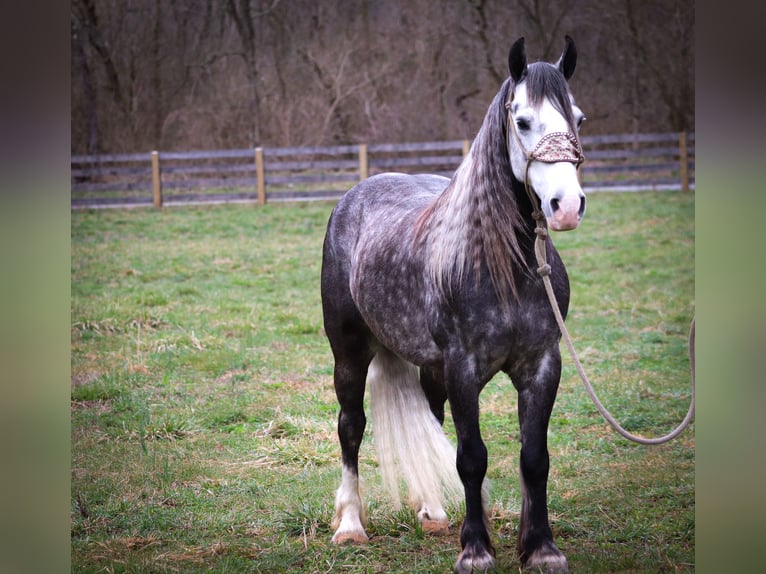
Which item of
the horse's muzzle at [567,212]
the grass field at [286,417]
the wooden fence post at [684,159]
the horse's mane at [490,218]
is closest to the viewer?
the horse's muzzle at [567,212]

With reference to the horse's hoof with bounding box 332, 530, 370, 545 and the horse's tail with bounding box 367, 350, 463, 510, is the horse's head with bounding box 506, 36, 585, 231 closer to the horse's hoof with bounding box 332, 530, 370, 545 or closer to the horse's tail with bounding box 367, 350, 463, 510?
the horse's tail with bounding box 367, 350, 463, 510

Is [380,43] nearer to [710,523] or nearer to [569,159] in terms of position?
[569,159]

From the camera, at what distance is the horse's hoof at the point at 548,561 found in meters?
2.27

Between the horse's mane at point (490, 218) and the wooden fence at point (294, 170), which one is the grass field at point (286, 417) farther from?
the horse's mane at point (490, 218)

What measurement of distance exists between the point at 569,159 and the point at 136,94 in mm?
3886

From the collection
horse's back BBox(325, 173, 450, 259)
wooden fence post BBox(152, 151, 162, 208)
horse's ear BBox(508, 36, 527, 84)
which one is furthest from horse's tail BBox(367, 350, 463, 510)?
wooden fence post BBox(152, 151, 162, 208)

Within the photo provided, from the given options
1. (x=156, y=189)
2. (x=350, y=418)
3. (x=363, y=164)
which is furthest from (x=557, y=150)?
(x=156, y=189)

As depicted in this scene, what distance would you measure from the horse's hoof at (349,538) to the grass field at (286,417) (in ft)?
0.15

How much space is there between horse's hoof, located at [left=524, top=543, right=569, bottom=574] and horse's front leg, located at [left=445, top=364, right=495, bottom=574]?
0.37ft

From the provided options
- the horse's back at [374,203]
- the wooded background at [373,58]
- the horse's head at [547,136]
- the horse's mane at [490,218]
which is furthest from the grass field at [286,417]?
the wooded background at [373,58]

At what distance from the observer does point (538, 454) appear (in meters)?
2.27

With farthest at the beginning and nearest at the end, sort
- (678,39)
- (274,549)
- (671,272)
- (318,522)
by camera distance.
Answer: (671,272) < (678,39) < (318,522) < (274,549)

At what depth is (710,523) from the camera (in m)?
2.14

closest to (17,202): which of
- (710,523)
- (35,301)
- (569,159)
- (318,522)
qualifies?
(35,301)
